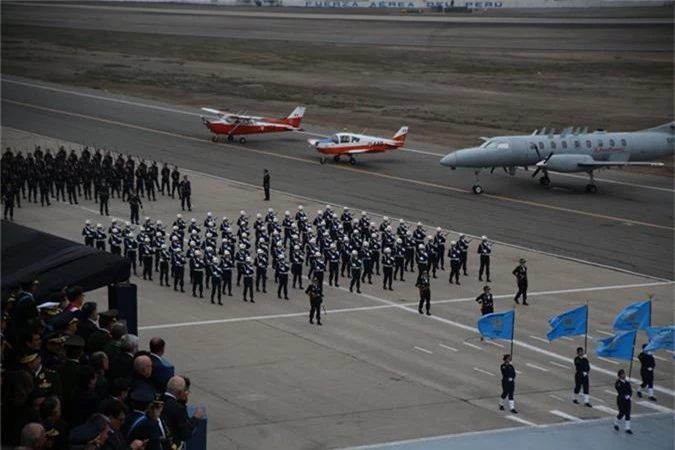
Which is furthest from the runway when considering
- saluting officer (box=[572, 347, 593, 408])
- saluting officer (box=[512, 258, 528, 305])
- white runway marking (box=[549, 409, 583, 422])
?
white runway marking (box=[549, 409, 583, 422])

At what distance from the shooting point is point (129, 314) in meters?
23.1

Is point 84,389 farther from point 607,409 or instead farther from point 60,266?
point 607,409

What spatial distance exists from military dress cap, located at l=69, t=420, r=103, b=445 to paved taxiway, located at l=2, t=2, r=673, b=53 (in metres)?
103

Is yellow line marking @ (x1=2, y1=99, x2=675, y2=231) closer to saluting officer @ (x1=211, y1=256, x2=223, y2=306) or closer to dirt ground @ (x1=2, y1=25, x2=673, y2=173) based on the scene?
dirt ground @ (x1=2, y1=25, x2=673, y2=173)

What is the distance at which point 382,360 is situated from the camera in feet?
90.0

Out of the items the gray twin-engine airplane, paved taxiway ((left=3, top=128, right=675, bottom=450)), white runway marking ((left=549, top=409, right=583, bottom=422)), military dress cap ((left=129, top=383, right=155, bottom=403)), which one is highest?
military dress cap ((left=129, top=383, right=155, bottom=403))

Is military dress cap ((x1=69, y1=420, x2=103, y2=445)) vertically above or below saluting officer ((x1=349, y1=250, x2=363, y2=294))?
above

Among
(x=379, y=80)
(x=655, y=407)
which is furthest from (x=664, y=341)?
(x=379, y=80)

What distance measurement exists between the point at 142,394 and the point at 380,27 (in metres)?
132

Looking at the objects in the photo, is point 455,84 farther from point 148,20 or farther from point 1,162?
point 148,20

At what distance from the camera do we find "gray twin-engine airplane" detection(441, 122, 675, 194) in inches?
1976

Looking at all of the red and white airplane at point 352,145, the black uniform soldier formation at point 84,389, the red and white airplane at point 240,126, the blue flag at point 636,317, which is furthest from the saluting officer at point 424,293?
the red and white airplane at point 240,126

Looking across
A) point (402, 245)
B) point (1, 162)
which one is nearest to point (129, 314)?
point (402, 245)

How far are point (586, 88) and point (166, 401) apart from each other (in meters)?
76.3
